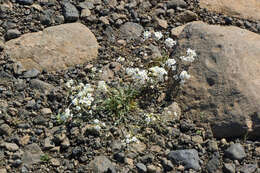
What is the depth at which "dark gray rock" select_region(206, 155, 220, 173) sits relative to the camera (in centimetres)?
578

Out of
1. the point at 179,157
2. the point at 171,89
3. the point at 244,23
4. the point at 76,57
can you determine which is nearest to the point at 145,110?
the point at 171,89

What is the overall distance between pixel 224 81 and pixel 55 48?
2582mm

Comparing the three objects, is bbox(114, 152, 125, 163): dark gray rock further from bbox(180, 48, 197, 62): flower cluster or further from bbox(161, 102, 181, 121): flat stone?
bbox(180, 48, 197, 62): flower cluster

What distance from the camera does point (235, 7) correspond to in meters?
8.06

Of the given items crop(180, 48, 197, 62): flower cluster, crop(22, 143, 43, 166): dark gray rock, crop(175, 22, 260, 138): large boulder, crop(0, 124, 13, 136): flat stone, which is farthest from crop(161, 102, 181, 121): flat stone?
crop(0, 124, 13, 136): flat stone

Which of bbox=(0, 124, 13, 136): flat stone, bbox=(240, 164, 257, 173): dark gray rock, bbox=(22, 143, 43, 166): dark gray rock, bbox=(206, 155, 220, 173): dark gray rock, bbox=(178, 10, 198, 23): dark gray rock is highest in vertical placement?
bbox=(178, 10, 198, 23): dark gray rock

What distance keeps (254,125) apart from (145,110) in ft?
4.87

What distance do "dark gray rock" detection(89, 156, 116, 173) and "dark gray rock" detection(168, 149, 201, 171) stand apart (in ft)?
2.54

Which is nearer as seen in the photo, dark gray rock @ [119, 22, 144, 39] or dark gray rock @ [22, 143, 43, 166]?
dark gray rock @ [22, 143, 43, 166]

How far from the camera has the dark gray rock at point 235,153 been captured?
19.3ft

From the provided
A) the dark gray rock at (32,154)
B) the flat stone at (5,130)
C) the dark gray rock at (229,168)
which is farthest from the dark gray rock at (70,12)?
the dark gray rock at (229,168)

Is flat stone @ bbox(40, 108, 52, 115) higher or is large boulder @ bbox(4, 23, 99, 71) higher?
large boulder @ bbox(4, 23, 99, 71)

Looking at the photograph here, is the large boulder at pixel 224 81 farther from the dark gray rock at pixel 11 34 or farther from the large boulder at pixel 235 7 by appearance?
the dark gray rock at pixel 11 34

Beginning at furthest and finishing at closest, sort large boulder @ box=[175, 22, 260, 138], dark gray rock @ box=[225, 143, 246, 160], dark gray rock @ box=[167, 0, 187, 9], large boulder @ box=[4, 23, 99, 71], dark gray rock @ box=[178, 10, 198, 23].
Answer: dark gray rock @ box=[167, 0, 187, 9]
dark gray rock @ box=[178, 10, 198, 23]
large boulder @ box=[4, 23, 99, 71]
large boulder @ box=[175, 22, 260, 138]
dark gray rock @ box=[225, 143, 246, 160]
